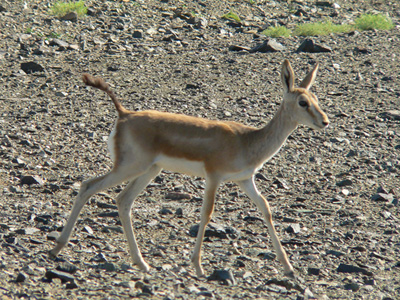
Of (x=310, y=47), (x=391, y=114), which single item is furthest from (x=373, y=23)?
(x=391, y=114)

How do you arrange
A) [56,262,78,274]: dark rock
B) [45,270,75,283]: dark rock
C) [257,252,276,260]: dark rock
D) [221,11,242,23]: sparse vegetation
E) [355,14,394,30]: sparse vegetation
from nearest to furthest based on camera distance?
[45,270,75,283]: dark rock < [56,262,78,274]: dark rock < [257,252,276,260]: dark rock < [221,11,242,23]: sparse vegetation < [355,14,394,30]: sparse vegetation

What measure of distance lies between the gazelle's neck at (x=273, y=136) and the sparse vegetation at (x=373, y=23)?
11891 millimetres

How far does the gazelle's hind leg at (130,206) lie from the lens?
7.98 metres

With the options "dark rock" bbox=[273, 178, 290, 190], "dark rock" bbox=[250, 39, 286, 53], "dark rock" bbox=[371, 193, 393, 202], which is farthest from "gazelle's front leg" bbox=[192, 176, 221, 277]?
"dark rock" bbox=[250, 39, 286, 53]

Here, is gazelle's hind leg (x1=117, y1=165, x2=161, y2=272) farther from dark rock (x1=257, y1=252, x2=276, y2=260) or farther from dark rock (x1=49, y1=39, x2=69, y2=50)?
dark rock (x1=49, y1=39, x2=69, y2=50)

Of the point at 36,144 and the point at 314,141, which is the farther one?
the point at 314,141

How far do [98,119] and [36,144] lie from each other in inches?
60.3

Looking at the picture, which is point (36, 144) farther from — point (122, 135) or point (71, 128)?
point (122, 135)

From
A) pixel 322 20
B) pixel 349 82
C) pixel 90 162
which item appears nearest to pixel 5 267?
pixel 90 162

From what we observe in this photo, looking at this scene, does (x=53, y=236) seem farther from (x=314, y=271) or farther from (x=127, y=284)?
(x=314, y=271)

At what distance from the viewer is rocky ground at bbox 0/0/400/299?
7.83m

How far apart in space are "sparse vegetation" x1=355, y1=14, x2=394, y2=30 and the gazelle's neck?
1189 cm

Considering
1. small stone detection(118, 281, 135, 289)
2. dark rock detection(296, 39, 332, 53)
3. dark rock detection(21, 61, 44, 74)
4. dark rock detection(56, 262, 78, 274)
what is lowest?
small stone detection(118, 281, 135, 289)

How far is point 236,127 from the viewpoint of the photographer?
8.42 m
